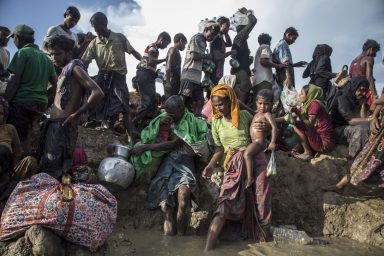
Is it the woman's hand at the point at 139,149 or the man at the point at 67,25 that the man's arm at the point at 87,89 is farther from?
the man at the point at 67,25

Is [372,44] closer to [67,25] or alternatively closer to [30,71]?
[67,25]

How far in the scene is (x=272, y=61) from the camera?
22.6ft

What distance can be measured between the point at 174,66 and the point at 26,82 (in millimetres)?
2894

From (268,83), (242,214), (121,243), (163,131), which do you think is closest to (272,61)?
(268,83)

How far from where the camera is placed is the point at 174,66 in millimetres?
6441

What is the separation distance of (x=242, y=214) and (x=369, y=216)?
177cm

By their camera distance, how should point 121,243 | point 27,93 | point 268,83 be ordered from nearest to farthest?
1. point 121,243
2. point 27,93
3. point 268,83

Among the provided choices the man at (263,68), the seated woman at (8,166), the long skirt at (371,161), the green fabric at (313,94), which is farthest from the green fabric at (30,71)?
the long skirt at (371,161)

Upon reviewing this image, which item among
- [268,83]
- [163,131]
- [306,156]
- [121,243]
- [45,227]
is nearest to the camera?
[45,227]

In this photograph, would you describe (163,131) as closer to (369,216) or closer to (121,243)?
(121,243)

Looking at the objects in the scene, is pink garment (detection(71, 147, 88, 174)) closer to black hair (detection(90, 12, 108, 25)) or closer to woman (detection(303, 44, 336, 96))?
black hair (detection(90, 12, 108, 25))

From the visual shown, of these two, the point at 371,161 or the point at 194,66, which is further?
the point at 194,66

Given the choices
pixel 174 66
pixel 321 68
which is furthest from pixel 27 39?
pixel 321 68

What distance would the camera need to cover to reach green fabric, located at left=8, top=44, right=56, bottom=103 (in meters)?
4.03
